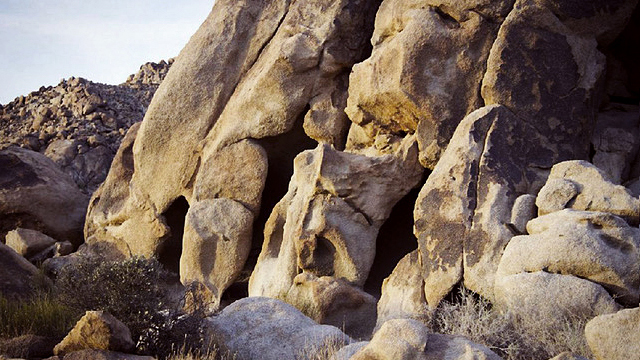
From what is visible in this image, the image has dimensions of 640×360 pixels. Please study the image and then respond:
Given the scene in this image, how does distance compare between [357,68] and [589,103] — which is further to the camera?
[357,68]

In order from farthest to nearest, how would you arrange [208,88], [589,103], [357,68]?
1. [208,88]
2. [357,68]
3. [589,103]

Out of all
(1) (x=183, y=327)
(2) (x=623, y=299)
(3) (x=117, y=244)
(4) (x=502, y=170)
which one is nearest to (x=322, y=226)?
(4) (x=502, y=170)

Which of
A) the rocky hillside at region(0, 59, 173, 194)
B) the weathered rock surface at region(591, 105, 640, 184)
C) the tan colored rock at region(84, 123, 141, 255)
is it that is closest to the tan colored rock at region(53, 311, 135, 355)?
the weathered rock surface at region(591, 105, 640, 184)

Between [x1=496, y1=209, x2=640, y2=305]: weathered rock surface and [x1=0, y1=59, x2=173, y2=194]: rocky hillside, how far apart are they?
15206mm

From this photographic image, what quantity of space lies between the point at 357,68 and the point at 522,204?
389 cm

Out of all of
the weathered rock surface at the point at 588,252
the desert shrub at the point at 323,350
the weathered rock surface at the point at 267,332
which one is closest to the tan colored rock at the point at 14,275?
the weathered rock surface at the point at 267,332

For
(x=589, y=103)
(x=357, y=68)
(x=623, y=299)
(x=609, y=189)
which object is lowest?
(x=623, y=299)

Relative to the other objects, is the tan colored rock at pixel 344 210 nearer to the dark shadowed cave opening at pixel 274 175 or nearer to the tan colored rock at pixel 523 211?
the tan colored rock at pixel 523 211

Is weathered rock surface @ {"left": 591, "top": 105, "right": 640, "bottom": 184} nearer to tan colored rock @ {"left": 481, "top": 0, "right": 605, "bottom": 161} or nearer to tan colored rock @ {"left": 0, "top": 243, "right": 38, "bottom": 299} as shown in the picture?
tan colored rock @ {"left": 481, "top": 0, "right": 605, "bottom": 161}

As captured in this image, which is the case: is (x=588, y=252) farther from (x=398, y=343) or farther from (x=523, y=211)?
(x=398, y=343)

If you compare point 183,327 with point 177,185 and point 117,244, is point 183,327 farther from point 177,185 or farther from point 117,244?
point 117,244

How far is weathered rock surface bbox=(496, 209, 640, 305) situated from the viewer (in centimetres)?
838

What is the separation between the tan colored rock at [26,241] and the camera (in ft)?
53.4

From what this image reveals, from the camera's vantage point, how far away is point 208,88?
1478 centimetres
